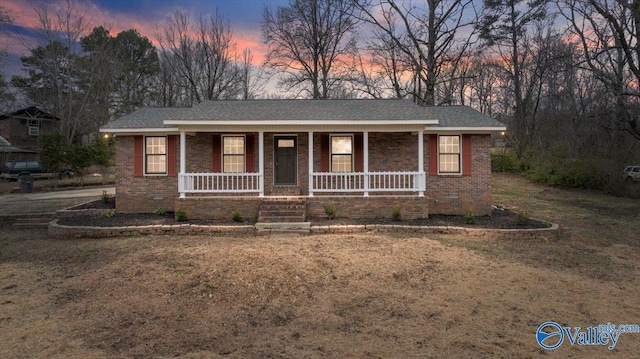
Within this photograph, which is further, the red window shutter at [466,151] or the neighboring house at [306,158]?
the red window shutter at [466,151]

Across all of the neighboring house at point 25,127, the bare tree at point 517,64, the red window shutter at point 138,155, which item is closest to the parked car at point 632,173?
the bare tree at point 517,64

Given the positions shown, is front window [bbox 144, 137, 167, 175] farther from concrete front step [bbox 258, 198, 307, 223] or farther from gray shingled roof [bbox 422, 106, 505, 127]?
gray shingled roof [bbox 422, 106, 505, 127]

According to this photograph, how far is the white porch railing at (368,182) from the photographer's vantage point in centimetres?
1073

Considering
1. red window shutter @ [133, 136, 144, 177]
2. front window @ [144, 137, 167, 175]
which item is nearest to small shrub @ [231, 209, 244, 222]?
front window @ [144, 137, 167, 175]

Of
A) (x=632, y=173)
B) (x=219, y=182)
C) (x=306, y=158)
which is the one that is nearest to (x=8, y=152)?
(x=219, y=182)

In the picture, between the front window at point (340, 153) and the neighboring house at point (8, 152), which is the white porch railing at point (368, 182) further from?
the neighboring house at point (8, 152)

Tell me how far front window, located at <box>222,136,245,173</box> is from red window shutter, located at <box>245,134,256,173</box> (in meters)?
0.14

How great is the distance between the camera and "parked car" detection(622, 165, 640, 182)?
59.5 feet

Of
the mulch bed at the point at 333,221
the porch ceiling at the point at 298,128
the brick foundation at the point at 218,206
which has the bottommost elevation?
the mulch bed at the point at 333,221

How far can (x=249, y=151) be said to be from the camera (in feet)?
39.3

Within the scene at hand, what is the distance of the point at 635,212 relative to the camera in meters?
13.4

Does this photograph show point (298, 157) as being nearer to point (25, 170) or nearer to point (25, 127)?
point (25, 170)

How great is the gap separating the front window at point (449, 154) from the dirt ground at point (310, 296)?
363 centimetres

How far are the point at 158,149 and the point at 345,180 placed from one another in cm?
640
